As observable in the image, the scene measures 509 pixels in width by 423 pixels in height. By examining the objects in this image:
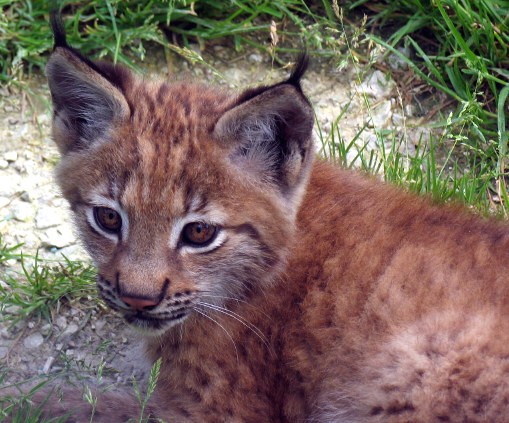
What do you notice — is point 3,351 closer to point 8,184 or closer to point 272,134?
point 8,184

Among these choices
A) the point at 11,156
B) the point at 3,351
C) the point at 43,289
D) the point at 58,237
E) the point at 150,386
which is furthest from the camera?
the point at 11,156

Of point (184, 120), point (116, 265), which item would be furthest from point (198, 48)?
point (116, 265)

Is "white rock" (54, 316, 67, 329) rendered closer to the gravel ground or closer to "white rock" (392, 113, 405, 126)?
the gravel ground

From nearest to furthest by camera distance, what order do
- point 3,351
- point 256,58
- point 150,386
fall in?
point 150,386, point 3,351, point 256,58

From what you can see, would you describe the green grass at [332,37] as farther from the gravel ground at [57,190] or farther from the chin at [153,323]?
the chin at [153,323]

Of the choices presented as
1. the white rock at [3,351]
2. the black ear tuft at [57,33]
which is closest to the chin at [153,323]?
the white rock at [3,351]

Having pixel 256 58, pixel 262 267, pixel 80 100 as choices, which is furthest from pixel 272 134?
pixel 256 58
